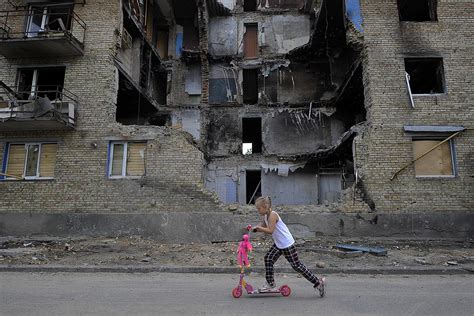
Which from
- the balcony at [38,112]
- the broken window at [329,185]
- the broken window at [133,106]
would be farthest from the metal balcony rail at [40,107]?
the broken window at [329,185]

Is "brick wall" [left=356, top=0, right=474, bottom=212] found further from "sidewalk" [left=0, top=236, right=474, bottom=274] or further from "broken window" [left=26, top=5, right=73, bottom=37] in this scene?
"broken window" [left=26, top=5, right=73, bottom=37]

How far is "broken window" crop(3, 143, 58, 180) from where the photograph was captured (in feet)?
42.7

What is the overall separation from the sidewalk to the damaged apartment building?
129cm

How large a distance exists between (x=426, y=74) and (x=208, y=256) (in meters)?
11.5

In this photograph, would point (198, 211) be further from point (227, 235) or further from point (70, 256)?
point (70, 256)

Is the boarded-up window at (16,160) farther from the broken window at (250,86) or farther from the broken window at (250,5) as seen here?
the broken window at (250,5)

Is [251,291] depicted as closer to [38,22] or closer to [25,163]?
[25,163]

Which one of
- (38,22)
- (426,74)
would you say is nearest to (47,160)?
(38,22)

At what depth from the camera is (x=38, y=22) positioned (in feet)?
47.7

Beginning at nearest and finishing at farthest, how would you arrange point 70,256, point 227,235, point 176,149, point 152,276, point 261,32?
1. point 152,276
2. point 70,256
3. point 227,235
4. point 176,149
5. point 261,32

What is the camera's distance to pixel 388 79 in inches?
494

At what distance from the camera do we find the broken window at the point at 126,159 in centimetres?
1284

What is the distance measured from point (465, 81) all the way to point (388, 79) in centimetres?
260

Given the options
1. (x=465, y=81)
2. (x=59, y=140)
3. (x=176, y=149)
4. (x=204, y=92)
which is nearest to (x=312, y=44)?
(x=204, y=92)
